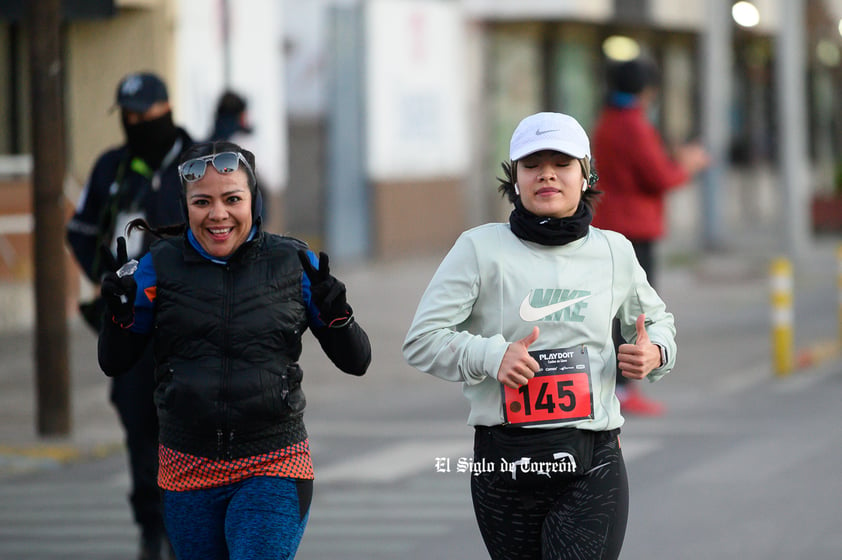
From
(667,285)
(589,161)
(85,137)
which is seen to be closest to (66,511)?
(589,161)

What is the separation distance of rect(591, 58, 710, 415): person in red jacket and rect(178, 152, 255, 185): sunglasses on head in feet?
19.3

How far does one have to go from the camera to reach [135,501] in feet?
21.4

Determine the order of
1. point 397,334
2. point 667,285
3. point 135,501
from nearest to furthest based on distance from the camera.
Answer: point 135,501 < point 397,334 < point 667,285

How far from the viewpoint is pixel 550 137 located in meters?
4.35

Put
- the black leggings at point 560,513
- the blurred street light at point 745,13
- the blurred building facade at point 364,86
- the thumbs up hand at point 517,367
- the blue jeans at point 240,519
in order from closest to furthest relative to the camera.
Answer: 1. the thumbs up hand at point 517,367
2. the black leggings at point 560,513
3. the blue jeans at point 240,519
4. the blurred building facade at point 364,86
5. the blurred street light at point 745,13

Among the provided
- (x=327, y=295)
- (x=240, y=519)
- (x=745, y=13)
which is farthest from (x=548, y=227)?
(x=745, y=13)

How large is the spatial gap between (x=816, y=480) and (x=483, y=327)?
4710mm

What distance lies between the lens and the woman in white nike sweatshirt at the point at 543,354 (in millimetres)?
4344

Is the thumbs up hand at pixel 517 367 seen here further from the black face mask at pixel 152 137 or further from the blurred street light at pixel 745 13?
the blurred street light at pixel 745 13

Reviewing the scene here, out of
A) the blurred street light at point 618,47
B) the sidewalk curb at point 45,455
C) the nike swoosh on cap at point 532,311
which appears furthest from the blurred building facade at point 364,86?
the nike swoosh on cap at point 532,311

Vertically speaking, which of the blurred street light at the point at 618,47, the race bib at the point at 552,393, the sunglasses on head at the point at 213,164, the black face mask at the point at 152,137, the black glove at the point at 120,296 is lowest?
the race bib at the point at 552,393

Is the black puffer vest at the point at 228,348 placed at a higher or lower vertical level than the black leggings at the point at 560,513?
higher

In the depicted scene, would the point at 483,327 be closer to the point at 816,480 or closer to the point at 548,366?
the point at 548,366

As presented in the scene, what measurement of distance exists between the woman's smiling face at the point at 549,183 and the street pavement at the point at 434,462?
9.89ft
